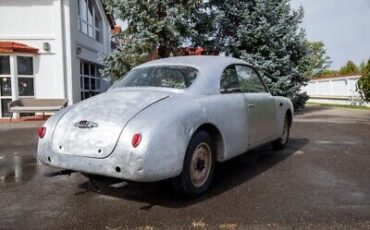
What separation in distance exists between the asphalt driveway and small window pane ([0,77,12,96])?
30.0 ft

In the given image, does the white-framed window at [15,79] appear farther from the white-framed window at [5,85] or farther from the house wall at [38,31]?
the house wall at [38,31]

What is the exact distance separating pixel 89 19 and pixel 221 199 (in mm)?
16933

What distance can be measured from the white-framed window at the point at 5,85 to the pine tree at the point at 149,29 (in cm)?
383

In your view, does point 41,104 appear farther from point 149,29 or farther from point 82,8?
point 82,8

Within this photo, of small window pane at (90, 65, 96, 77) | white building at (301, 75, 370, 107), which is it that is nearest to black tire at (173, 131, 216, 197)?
small window pane at (90, 65, 96, 77)

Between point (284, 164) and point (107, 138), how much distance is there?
3.35m

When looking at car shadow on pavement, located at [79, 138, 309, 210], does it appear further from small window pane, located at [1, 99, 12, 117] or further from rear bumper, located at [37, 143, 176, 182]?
small window pane, located at [1, 99, 12, 117]

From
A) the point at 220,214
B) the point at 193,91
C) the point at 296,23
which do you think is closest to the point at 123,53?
the point at 296,23

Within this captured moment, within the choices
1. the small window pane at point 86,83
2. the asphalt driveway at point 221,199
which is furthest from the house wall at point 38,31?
the asphalt driveway at point 221,199

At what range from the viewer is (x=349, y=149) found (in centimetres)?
746

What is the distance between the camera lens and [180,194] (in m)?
4.31

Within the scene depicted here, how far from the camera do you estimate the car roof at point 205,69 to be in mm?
4754

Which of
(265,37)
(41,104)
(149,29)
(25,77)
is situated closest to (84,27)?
(25,77)

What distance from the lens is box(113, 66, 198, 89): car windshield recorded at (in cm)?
483
